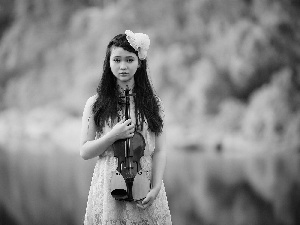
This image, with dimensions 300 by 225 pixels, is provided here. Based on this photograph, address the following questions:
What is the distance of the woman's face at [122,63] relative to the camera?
1.14 m

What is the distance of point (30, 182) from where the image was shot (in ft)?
15.2

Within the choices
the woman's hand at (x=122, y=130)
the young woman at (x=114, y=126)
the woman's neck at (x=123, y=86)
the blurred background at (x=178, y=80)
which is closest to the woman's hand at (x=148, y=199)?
the young woman at (x=114, y=126)

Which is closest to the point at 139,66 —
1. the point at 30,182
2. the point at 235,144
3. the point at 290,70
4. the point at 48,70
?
the point at 30,182

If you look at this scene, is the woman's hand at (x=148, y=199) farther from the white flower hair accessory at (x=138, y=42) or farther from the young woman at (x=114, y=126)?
the white flower hair accessory at (x=138, y=42)

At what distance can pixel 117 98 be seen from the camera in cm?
117

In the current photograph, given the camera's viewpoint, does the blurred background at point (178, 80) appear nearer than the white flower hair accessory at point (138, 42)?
No

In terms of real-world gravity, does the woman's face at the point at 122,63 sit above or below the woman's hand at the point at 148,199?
above

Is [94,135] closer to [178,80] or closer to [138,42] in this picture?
[138,42]

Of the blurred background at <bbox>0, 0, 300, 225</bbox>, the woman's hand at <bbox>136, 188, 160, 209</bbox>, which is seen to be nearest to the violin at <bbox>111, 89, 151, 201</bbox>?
the woman's hand at <bbox>136, 188, 160, 209</bbox>

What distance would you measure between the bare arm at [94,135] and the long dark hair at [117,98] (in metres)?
0.02

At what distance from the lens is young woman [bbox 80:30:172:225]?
3.65 ft

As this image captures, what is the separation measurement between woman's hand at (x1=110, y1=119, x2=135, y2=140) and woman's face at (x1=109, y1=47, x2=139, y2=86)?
0.45 feet

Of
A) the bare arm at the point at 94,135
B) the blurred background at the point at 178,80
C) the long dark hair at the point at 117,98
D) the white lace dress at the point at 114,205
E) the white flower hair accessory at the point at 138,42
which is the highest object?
the blurred background at the point at 178,80

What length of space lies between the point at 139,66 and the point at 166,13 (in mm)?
6183
